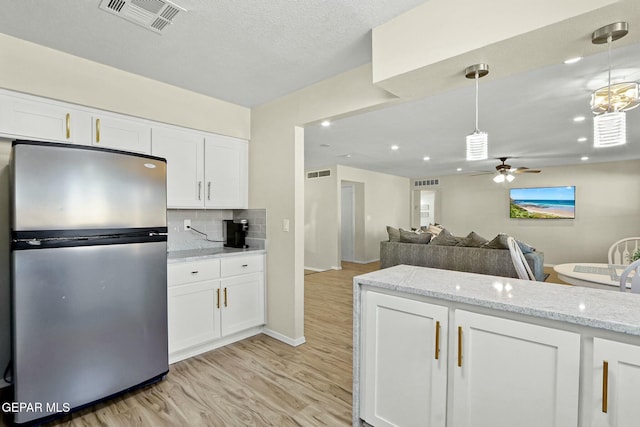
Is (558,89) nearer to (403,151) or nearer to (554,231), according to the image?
(403,151)

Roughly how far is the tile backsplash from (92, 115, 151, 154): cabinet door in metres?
0.75

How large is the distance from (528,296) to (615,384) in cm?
39

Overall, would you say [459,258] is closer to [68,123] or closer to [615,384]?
[615,384]

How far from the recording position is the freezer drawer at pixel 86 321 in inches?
67.8

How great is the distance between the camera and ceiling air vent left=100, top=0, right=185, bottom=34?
169cm

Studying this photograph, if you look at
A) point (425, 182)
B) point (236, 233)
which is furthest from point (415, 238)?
point (425, 182)

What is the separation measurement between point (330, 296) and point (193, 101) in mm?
3281

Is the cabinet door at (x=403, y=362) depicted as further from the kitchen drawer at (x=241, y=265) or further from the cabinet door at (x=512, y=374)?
the kitchen drawer at (x=241, y=265)

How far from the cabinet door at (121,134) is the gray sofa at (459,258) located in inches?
156

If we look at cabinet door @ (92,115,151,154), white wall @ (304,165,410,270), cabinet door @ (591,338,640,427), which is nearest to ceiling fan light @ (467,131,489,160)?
cabinet door @ (591,338,640,427)

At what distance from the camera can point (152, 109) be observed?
2684 millimetres

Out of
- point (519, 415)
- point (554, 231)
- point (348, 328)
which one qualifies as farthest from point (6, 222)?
point (554, 231)

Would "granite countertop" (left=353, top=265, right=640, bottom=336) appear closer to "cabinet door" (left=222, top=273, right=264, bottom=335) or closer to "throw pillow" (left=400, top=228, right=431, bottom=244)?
"cabinet door" (left=222, top=273, right=264, bottom=335)

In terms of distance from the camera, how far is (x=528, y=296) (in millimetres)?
1369
